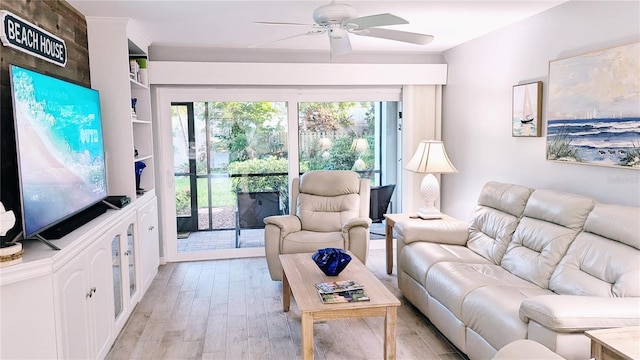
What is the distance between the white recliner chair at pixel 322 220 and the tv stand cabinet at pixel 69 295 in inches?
50.1

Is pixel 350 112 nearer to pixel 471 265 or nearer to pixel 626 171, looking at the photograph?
pixel 471 265

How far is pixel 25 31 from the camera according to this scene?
260cm

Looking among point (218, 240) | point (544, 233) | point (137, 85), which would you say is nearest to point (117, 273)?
point (137, 85)

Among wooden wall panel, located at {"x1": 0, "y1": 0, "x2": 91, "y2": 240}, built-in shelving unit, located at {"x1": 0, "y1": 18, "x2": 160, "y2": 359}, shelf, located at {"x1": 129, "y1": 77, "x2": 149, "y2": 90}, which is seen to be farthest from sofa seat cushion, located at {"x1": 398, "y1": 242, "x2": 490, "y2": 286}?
shelf, located at {"x1": 129, "y1": 77, "x2": 149, "y2": 90}

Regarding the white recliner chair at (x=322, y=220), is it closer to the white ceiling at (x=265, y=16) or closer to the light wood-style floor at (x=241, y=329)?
the light wood-style floor at (x=241, y=329)

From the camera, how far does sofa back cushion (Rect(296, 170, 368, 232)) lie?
4613 mm

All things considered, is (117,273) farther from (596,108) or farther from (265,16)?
(596,108)

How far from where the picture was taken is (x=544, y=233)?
3.06 metres

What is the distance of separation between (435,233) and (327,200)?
131 cm

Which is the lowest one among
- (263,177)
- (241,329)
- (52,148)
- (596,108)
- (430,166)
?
(241,329)

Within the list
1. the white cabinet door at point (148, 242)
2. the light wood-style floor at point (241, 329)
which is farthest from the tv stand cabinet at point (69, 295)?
the white cabinet door at point (148, 242)

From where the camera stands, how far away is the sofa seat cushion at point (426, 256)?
3.39 meters

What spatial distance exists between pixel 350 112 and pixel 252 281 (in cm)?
226

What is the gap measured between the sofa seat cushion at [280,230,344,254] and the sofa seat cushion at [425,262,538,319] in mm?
1059
